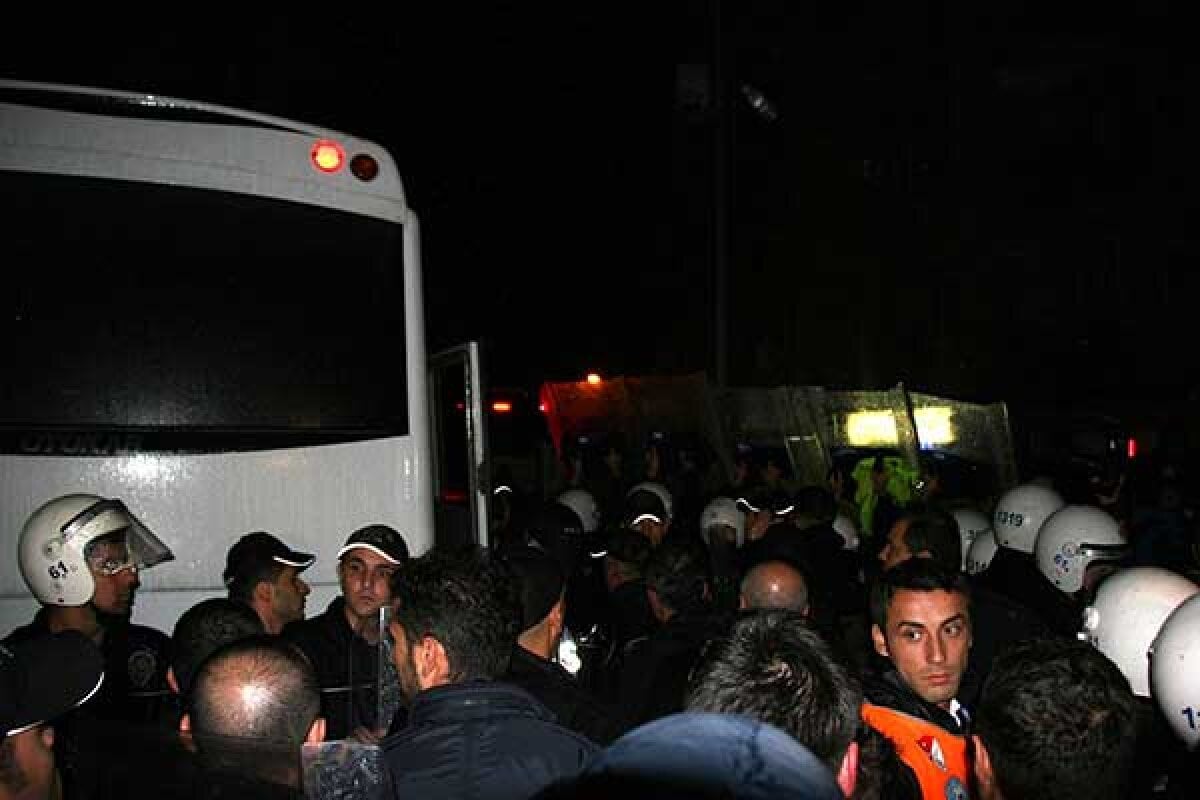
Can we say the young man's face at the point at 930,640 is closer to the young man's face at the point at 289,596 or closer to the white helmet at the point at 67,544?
the young man's face at the point at 289,596

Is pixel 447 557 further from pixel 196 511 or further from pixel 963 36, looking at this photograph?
pixel 963 36

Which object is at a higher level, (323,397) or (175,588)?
(323,397)

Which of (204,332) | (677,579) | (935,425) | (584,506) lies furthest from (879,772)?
(935,425)

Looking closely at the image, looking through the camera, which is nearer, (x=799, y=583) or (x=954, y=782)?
(x=954, y=782)

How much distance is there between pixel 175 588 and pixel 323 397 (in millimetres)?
1181

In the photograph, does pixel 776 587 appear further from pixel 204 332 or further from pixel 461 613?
pixel 204 332

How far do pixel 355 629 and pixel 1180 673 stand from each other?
335 centimetres

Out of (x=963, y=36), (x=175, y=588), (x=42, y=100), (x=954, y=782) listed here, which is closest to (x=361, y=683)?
(x=175, y=588)

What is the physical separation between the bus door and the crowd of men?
0.80 metres

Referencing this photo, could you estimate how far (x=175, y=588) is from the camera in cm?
597

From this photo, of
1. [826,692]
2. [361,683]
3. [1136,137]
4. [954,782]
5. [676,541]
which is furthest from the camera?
[1136,137]

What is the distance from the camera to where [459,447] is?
23.8ft

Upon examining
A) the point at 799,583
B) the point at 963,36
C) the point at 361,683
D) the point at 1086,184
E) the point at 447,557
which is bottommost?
the point at 361,683

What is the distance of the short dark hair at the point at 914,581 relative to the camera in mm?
4449
